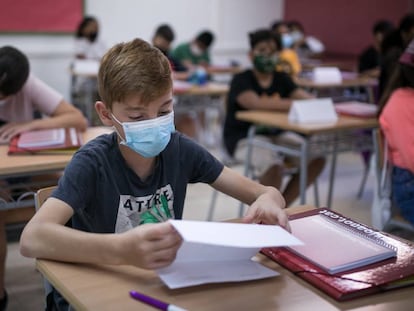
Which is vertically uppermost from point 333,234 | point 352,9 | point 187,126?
point 352,9

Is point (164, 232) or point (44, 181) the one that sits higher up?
point (164, 232)

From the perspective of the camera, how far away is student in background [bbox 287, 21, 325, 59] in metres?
7.64

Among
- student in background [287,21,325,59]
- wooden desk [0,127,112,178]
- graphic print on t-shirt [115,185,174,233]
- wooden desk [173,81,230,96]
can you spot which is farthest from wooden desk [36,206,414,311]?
student in background [287,21,325,59]

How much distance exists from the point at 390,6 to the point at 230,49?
236 centimetres

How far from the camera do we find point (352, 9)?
7902 mm

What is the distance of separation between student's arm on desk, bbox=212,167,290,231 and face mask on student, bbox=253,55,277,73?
2.21m

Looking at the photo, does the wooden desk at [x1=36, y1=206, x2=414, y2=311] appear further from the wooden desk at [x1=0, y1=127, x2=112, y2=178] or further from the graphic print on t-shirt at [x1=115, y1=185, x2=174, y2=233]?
the wooden desk at [x1=0, y1=127, x2=112, y2=178]

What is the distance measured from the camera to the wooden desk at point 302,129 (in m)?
3.10

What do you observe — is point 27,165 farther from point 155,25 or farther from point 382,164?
point 155,25

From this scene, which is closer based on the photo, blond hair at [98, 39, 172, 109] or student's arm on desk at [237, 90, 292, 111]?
blond hair at [98, 39, 172, 109]

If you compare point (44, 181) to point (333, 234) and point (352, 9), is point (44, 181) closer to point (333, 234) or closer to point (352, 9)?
point (333, 234)

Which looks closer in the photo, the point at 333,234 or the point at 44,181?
the point at 333,234

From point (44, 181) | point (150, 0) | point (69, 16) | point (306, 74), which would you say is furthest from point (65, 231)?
point (150, 0)

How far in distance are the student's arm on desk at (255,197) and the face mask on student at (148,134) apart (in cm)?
25
